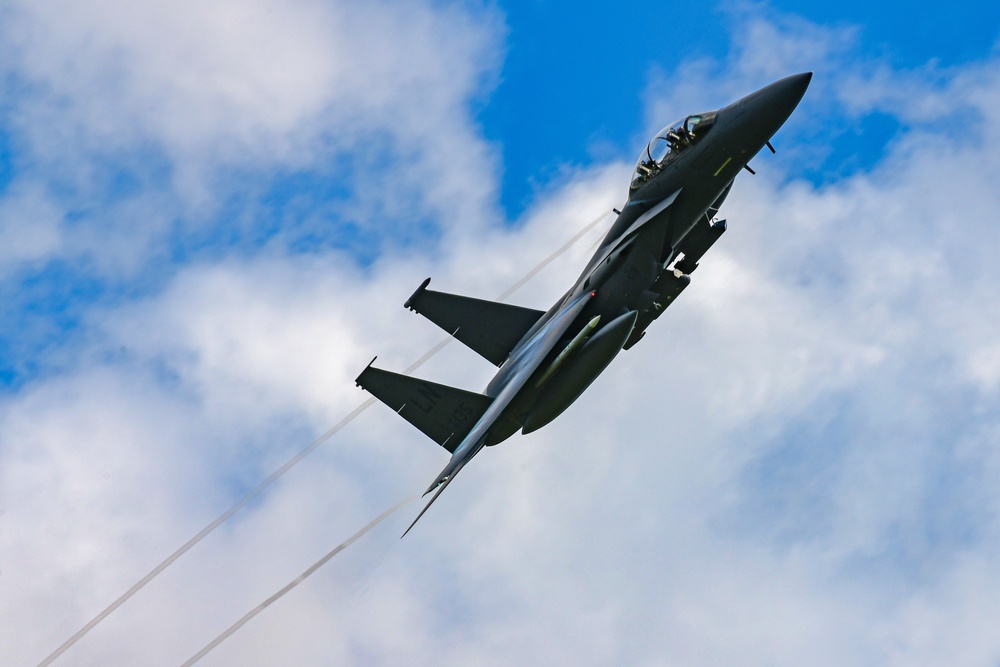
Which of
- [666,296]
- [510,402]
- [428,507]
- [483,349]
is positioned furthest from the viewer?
[483,349]

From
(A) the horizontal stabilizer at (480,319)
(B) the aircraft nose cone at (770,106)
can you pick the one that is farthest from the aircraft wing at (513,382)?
(B) the aircraft nose cone at (770,106)

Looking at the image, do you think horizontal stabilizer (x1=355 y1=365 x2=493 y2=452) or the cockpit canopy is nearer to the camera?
the cockpit canopy

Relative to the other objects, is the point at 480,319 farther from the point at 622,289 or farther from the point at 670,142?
the point at 670,142

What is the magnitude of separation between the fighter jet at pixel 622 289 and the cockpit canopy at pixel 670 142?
2 cm

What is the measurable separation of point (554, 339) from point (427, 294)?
482cm

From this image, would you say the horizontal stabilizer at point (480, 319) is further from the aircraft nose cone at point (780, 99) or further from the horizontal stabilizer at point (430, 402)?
the aircraft nose cone at point (780, 99)

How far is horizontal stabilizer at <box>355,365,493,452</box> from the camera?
2366 centimetres

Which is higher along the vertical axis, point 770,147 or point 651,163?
point 651,163

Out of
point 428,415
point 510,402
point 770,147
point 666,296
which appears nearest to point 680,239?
point 666,296

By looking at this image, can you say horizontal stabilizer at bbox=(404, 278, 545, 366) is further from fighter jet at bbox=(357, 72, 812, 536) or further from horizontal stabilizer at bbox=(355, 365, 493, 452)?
horizontal stabilizer at bbox=(355, 365, 493, 452)

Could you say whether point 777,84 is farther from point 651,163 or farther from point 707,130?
point 651,163

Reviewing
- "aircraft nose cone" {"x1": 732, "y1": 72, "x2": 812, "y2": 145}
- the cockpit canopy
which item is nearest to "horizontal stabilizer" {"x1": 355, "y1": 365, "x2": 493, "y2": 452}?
the cockpit canopy

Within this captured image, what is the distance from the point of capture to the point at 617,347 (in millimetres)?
21594

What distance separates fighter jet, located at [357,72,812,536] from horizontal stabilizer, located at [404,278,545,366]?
1009 millimetres
